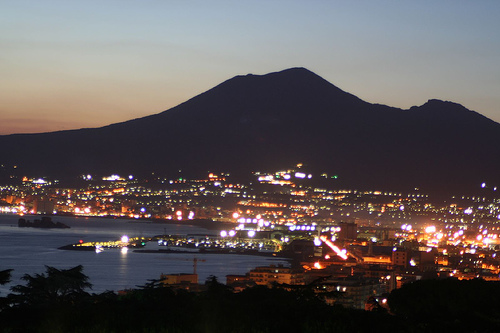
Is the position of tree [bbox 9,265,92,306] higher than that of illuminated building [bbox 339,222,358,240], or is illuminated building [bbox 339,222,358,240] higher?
illuminated building [bbox 339,222,358,240]

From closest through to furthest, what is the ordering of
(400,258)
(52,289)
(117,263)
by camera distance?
(52,289)
(117,263)
(400,258)

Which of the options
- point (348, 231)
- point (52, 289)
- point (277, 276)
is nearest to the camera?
point (52, 289)

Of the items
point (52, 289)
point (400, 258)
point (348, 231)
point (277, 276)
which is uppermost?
point (348, 231)

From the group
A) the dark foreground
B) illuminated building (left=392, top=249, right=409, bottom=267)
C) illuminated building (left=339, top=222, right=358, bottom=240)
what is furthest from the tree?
illuminated building (left=339, top=222, right=358, bottom=240)

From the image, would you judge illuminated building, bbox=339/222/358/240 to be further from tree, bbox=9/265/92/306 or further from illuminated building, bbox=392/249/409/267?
tree, bbox=9/265/92/306

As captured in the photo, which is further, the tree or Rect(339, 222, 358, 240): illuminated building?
Rect(339, 222, 358, 240): illuminated building

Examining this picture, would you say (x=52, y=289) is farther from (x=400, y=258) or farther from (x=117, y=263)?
(x=400, y=258)

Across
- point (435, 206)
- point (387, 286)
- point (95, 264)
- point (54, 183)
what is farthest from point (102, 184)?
point (387, 286)

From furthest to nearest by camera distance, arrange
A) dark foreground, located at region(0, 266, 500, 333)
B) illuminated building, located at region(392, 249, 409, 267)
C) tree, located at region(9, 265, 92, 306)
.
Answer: illuminated building, located at region(392, 249, 409, 267)
tree, located at region(9, 265, 92, 306)
dark foreground, located at region(0, 266, 500, 333)

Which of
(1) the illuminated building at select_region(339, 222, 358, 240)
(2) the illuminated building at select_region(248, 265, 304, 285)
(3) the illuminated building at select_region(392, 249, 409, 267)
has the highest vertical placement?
(1) the illuminated building at select_region(339, 222, 358, 240)

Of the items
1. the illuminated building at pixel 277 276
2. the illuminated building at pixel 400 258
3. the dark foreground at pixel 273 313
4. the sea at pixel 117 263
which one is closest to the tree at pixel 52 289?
the dark foreground at pixel 273 313

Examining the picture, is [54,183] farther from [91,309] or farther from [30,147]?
[91,309]

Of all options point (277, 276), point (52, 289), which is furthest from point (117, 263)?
point (52, 289)
